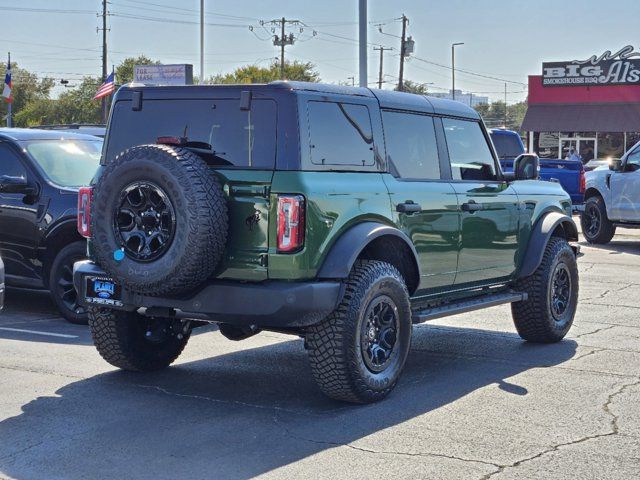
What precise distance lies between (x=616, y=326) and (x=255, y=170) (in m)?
4.87

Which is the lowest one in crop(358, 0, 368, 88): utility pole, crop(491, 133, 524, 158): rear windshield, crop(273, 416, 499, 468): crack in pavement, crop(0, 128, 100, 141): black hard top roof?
crop(273, 416, 499, 468): crack in pavement

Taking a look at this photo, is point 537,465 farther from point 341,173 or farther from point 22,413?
point 22,413

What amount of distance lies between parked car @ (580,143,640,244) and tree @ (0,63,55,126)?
82578 mm

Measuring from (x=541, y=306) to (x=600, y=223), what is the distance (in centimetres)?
1045

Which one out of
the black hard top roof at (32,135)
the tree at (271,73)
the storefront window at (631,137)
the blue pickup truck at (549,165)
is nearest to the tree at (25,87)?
the tree at (271,73)

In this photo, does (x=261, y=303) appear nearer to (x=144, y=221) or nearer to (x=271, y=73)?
(x=144, y=221)

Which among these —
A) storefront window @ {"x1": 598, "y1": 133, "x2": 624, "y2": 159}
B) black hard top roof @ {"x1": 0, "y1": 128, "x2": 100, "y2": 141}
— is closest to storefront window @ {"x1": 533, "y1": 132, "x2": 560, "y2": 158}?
storefront window @ {"x1": 598, "y1": 133, "x2": 624, "y2": 159}

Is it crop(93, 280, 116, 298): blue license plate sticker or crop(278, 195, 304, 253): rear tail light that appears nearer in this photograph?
crop(278, 195, 304, 253): rear tail light

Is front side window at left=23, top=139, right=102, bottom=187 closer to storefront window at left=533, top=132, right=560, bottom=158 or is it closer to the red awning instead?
the red awning

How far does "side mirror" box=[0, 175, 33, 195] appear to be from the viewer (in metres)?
9.88

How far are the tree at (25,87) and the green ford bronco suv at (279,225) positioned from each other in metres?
91.4

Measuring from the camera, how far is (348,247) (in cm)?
622

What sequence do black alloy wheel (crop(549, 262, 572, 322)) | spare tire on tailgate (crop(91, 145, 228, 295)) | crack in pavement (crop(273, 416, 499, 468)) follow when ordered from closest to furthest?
crack in pavement (crop(273, 416, 499, 468))
spare tire on tailgate (crop(91, 145, 228, 295))
black alloy wheel (crop(549, 262, 572, 322))

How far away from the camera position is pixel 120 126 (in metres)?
6.97
